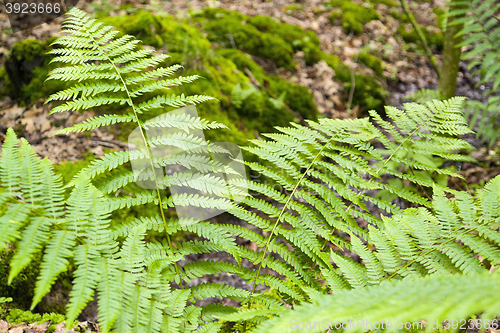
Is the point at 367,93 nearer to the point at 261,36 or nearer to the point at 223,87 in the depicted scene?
the point at 261,36

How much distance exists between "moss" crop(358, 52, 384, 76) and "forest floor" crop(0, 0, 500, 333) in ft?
0.46

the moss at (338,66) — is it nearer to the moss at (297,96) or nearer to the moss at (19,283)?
the moss at (297,96)

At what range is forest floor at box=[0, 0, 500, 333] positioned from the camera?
9.50ft

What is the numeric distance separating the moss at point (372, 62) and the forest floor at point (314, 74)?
14 cm

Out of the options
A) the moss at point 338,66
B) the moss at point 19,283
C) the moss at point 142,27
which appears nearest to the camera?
the moss at point 19,283

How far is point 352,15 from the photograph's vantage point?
586 cm

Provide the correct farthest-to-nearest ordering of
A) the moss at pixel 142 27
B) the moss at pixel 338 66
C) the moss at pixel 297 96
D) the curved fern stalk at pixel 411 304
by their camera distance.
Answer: the moss at pixel 338 66, the moss at pixel 297 96, the moss at pixel 142 27, the curved fern stalk at pixel 411 304

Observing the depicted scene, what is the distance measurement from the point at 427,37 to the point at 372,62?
62.5 inches

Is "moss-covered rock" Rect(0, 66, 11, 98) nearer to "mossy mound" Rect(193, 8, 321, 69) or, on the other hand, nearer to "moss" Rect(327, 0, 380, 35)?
"mossy mound" Rect(193, 8, 321, 69)

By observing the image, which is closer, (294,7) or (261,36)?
(261,36)

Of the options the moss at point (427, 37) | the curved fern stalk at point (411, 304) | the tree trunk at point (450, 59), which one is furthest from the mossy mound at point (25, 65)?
the moss at point (427, 37)

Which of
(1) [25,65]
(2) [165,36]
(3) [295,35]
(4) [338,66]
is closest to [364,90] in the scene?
(4) [338,66]

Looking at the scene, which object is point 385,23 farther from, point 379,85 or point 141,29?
point 141,29

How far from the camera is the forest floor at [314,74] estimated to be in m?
2.90
